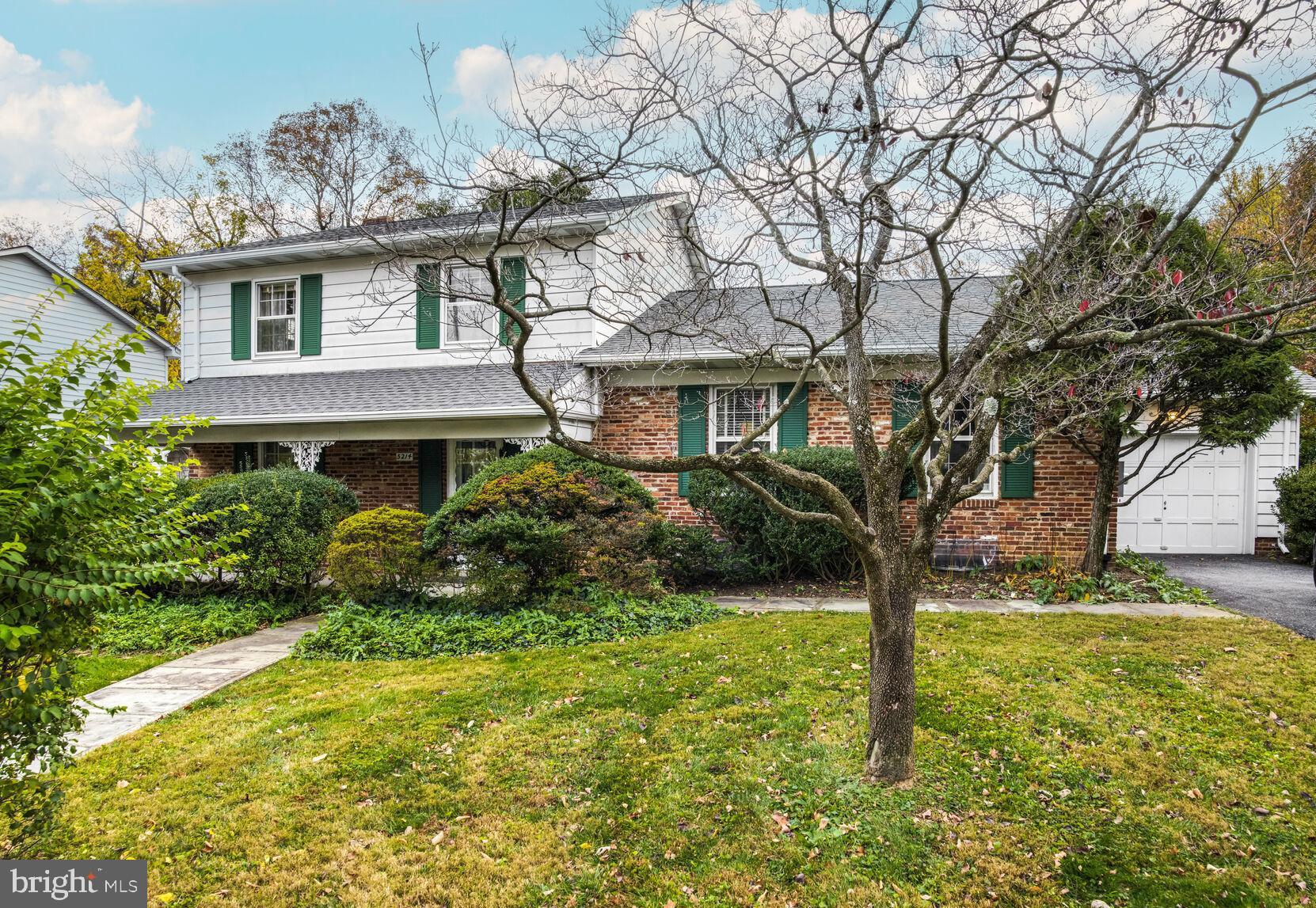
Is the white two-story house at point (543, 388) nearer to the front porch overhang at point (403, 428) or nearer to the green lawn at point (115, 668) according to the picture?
the front porch overhang at point (403, 428)

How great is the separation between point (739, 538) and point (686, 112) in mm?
6128

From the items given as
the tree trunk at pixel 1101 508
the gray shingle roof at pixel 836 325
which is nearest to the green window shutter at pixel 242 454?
the gray shingle roof at pixel 836 325

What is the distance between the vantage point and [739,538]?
9508 millimetres

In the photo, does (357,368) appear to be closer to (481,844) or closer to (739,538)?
(739,538)

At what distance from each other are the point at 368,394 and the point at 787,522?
6.75m

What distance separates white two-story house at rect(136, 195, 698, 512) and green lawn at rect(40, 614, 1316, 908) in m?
5.36

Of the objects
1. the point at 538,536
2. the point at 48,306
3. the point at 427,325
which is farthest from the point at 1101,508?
the point at 48,306

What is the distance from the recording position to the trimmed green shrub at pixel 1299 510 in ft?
38.3

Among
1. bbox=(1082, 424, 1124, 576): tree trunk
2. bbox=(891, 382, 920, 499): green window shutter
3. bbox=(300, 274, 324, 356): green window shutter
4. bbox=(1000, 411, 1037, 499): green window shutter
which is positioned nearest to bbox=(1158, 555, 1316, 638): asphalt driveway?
bbox=(1082, 424, 1124, 576): tree trunk

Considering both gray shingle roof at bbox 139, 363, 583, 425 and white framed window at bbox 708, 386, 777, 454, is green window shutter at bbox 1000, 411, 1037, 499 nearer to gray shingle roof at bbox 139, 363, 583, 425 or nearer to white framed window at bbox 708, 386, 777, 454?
white framed window at bbox 708, 386, 777, 454

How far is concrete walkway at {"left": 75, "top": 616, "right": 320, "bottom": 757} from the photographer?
494 centimetres

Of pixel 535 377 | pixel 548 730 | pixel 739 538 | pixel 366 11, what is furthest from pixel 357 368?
pixel 548 730

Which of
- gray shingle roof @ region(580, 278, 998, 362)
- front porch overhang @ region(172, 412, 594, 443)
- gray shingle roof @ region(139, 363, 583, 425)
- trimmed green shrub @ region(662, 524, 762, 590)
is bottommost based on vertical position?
trimmed green shrub @ region(662, 524, 762, 590)

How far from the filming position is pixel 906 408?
987 cm
